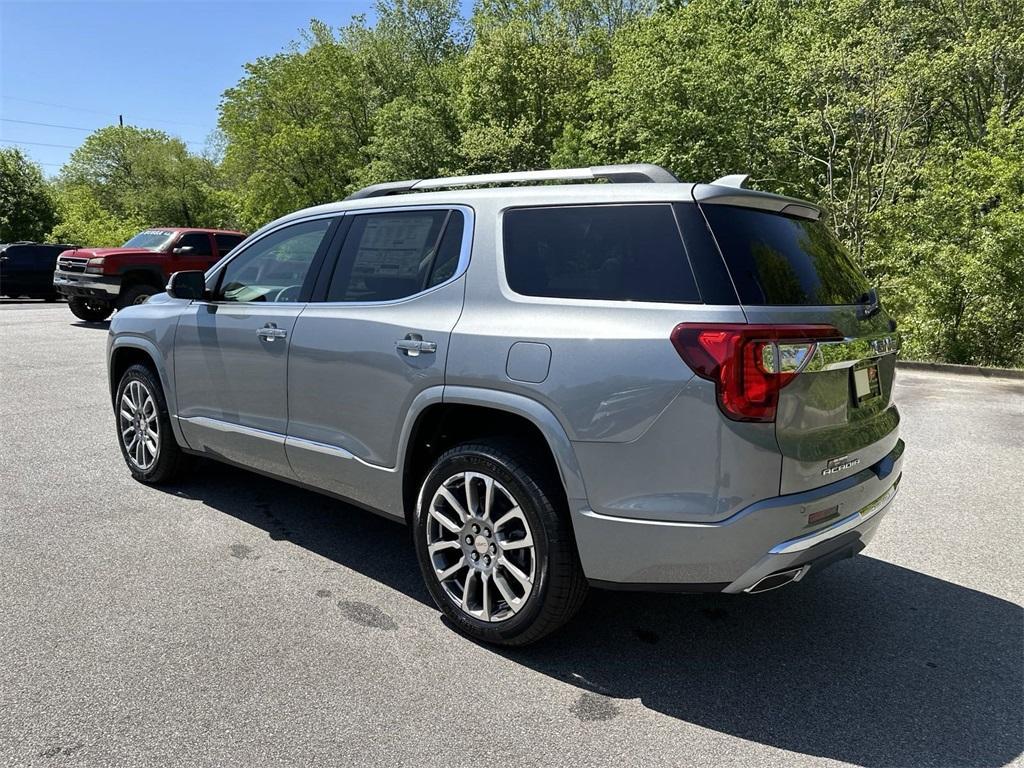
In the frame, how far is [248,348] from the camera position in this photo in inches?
159

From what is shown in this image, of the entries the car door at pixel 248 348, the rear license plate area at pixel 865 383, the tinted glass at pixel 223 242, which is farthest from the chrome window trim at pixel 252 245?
the tinted glass at pixel 223 242

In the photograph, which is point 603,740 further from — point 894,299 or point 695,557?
point 894,299

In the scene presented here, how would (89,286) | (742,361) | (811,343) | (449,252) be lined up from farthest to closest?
(89,286)
(449,252)
(811,343)
(742,361)

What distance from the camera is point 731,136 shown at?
2589 cm

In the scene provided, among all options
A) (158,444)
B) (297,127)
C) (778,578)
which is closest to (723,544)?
(778,578)

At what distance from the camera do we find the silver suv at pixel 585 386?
2518mm

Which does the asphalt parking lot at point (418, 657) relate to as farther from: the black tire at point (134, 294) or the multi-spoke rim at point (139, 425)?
the black tire at point (134, 294)

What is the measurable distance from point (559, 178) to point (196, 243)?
14503mm

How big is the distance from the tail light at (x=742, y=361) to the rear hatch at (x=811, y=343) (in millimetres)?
17

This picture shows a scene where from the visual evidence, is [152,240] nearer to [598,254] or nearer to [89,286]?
[89,286]

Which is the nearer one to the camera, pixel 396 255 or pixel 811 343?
pixel 811 343

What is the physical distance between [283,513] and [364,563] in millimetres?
978

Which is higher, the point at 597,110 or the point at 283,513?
the point at 597,110

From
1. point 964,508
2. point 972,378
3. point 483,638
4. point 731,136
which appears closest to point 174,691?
point 483,638
